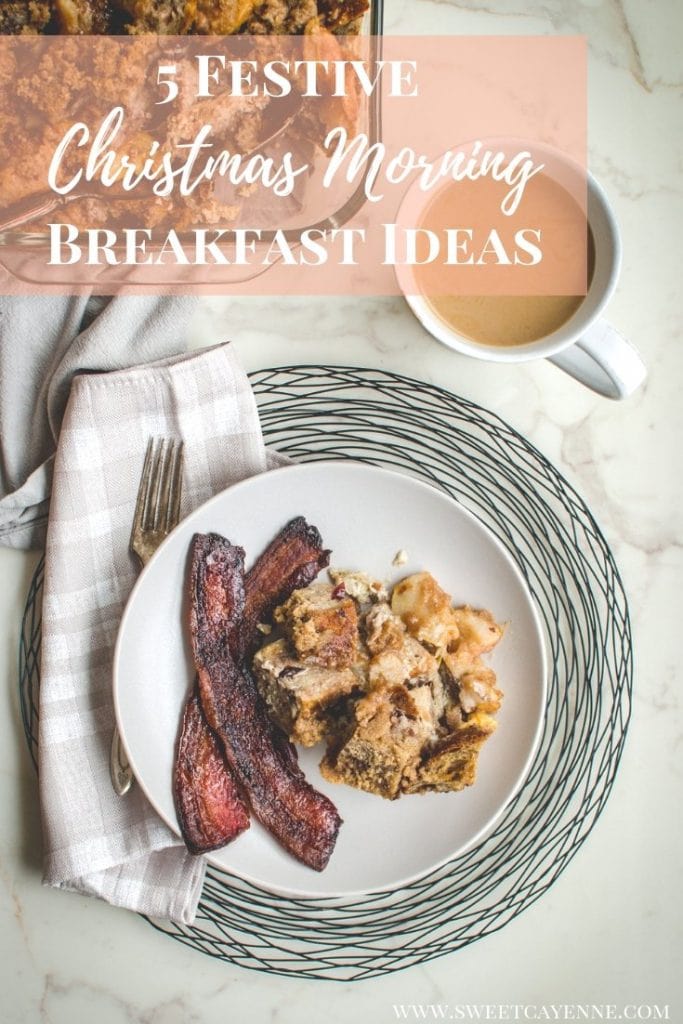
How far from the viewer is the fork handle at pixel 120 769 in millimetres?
1137

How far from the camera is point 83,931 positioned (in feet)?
4.05

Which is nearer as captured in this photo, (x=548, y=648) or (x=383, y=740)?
(x=383, y=740)

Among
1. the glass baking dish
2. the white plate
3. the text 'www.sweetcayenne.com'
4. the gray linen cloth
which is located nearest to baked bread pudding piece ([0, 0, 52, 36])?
the glass baking dish

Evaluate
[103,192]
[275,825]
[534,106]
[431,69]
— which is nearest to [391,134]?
[431,69]

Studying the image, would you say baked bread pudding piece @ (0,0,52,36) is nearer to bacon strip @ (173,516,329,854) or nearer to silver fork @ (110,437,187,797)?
silver fork @ (110,437,187,797)

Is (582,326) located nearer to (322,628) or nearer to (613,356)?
(613,356)

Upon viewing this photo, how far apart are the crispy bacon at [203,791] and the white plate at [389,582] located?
0.7 inches

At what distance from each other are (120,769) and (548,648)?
605 millimetres

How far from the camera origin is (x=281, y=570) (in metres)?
1.13

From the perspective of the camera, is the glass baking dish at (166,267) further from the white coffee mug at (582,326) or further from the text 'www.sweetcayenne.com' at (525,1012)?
the text 'www.sweetcayenne.com' at (525,1012)

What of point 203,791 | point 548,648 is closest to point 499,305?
point 548,648

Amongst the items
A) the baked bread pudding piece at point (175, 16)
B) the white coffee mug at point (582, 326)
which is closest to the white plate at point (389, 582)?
the white coffee mug at point (582, 326)

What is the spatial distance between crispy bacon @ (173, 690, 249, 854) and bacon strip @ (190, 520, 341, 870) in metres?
0.02

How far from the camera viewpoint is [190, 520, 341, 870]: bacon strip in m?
1.11
